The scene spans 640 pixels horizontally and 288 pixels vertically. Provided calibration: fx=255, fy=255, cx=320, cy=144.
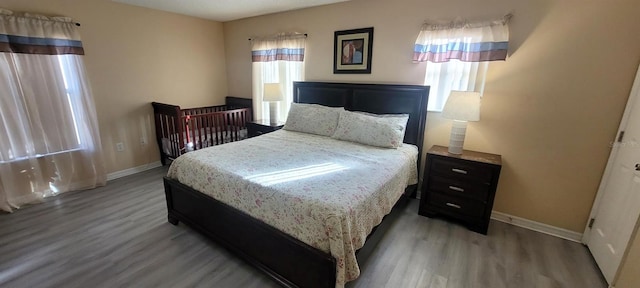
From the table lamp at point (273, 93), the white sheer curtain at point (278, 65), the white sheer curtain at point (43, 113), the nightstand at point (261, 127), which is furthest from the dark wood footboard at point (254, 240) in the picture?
the white sheer curtain at point (278, 65)

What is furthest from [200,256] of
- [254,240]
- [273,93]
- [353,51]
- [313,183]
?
[353,51]

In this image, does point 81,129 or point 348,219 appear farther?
point 81,129

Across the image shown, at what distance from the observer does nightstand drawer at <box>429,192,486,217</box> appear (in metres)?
2.33

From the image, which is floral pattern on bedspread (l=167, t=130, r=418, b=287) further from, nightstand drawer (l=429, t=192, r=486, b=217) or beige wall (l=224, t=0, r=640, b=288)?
beige wall (l=224, t=0, r=640, b=288)

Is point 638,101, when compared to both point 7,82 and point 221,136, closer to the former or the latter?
point 221,136

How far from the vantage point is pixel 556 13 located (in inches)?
82.4

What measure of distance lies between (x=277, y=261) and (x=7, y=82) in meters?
3.19

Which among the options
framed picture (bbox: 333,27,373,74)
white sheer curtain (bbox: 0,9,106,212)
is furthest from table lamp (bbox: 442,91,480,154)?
white sheer curtain (bbox: 0,9,106,212)

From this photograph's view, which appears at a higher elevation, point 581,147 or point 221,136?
point 581,147

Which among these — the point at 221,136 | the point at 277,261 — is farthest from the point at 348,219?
the point at 221,136

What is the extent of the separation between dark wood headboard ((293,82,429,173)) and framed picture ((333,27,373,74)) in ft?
0.72

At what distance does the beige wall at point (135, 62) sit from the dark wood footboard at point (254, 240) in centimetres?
183

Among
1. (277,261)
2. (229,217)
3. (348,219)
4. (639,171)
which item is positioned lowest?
(277,261)

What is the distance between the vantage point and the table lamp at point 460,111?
2.27 meters
